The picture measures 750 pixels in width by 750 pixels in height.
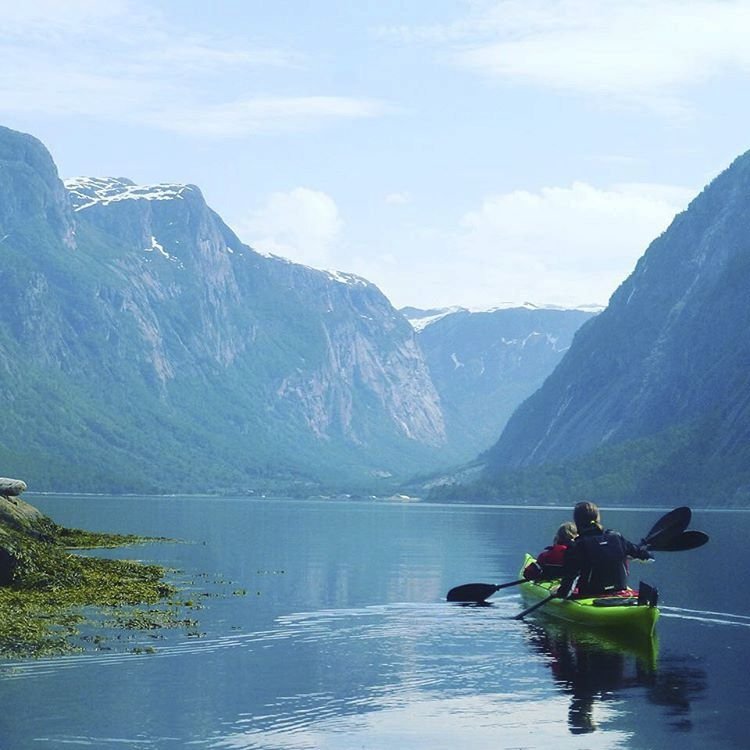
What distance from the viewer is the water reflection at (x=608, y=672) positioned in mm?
30797

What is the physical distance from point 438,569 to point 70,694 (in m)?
46.1

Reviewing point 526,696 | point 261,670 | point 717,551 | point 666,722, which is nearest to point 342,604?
point 261,670

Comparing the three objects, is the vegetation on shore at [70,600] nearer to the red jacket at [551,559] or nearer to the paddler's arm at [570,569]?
the paddler's arm at [570,569]

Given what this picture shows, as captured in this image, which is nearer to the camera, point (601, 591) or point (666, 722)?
point (666, 722)

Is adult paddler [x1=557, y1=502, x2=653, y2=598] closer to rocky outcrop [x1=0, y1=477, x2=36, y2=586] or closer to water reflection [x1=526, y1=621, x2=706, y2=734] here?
water reflection [x1=526, y1=621, x2=706, y2=734]

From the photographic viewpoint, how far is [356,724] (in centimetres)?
2922

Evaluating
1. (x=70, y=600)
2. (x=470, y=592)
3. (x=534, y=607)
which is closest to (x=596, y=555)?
(x=534, y=607)

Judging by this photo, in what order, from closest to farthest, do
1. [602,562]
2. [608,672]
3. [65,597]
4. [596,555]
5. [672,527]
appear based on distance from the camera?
[608,672] → [596,555] → [602,562] → [672,527] → [65,597]

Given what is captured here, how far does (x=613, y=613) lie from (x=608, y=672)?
5516 mm

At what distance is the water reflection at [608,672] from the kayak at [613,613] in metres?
0.32

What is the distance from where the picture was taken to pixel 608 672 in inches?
1417

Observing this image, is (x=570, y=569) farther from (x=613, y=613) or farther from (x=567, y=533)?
(x=567, y=533)

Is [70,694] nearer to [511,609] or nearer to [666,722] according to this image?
[666,722]

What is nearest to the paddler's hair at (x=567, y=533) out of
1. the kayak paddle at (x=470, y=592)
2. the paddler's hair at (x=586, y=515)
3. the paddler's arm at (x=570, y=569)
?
the paddler's arm at (x=570, y=569)
